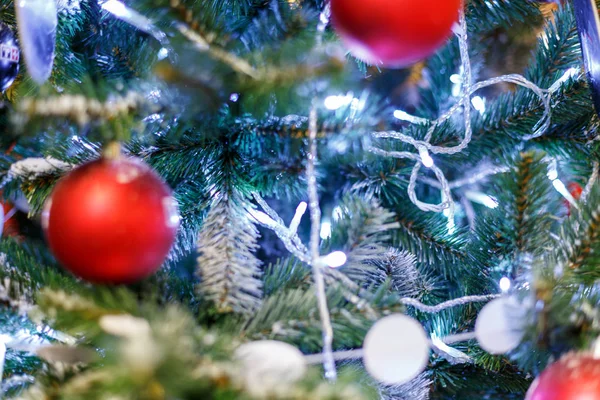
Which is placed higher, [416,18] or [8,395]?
[416,18]

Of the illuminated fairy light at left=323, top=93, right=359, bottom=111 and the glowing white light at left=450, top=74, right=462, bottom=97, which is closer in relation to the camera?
the illuminated fairy light at left=323, top=93, right=359, bottom=111

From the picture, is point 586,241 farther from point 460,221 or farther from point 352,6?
point 460,221

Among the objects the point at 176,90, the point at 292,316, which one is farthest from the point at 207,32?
the point at 292,316

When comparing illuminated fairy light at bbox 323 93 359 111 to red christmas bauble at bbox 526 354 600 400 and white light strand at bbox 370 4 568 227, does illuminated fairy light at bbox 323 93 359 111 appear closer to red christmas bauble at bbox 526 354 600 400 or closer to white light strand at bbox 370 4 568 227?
white light strand at bbox 370 4 568 227

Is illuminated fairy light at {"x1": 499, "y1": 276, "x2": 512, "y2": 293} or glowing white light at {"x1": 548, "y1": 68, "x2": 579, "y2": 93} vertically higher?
glowing white light at {"x1": 548, "y1": 68, "x2": 579, "y2": 93}

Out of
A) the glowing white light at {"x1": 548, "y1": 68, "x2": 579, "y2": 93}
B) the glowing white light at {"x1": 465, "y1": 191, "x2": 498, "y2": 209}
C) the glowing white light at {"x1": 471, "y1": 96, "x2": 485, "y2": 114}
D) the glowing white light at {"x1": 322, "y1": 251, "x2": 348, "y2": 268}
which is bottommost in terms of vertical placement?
the glowing white light at {"x1": 322, "y1": 251, "x2": 348, "y2": 268}

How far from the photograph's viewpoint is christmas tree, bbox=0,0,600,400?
35 centimetres

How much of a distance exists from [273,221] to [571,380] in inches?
13.1

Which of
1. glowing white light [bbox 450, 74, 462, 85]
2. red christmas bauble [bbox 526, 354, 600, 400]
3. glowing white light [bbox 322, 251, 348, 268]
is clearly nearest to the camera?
red christmas bauble [bbox 526, 354, 600, 400]

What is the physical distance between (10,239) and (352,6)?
15.6 inches

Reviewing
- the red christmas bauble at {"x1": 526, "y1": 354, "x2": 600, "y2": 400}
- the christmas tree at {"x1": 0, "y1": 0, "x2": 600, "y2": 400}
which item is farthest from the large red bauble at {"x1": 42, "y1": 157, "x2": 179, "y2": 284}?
the red christmas bauble at {"x1": 526, "y1": 354, "x2": 600, "y2": 400}

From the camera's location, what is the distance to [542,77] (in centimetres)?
74

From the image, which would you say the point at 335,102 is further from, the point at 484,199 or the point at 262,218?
the point at 484,199

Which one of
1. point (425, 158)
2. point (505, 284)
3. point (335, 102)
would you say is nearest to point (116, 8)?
point (335, 102)
